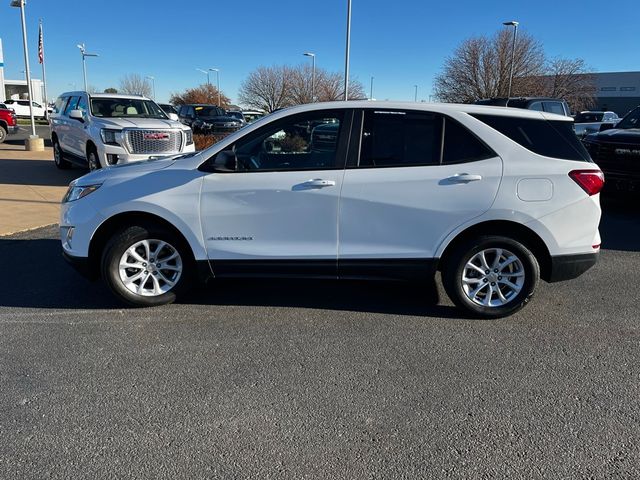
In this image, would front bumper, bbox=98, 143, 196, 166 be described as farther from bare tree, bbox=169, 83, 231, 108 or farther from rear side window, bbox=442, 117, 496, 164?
bare tree, bbox=169, 83, 231, 108

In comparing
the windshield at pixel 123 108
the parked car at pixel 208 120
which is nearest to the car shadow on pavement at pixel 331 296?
the windshield at pixel 123 108

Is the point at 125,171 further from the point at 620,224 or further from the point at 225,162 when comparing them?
the point at 620,224

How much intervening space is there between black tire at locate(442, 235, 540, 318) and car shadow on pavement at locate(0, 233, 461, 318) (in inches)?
9.2

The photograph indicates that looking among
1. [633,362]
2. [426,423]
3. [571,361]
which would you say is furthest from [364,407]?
[633,362]

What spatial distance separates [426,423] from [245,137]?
2638 mm

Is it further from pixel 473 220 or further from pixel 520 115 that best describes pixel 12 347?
pixel 520 115

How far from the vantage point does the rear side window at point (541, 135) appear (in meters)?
4.22

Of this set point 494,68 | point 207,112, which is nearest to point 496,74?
point 494,68

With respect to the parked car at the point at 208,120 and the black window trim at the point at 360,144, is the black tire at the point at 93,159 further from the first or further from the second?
the parked car at the point at 208,120

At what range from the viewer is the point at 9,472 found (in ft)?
8.17

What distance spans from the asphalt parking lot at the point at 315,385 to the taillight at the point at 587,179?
3.67 feet

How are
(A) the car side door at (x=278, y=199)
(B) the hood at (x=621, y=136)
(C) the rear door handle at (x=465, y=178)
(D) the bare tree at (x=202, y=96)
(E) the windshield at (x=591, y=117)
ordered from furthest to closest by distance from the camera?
(D) the bare tree at (x=202, y=96) < (E) the windshield at (x=591, y=117) < (B) the hood at (x=621, y=136) < (A) the car side door at (x=278, y=199) < (C) the rear door handle at (x=465, y=178)

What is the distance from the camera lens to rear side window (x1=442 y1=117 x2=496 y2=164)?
4.21 meters

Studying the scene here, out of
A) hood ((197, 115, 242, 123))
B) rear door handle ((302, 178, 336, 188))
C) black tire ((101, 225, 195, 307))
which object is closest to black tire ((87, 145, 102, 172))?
black tire ((101, 225, 195, 307))
